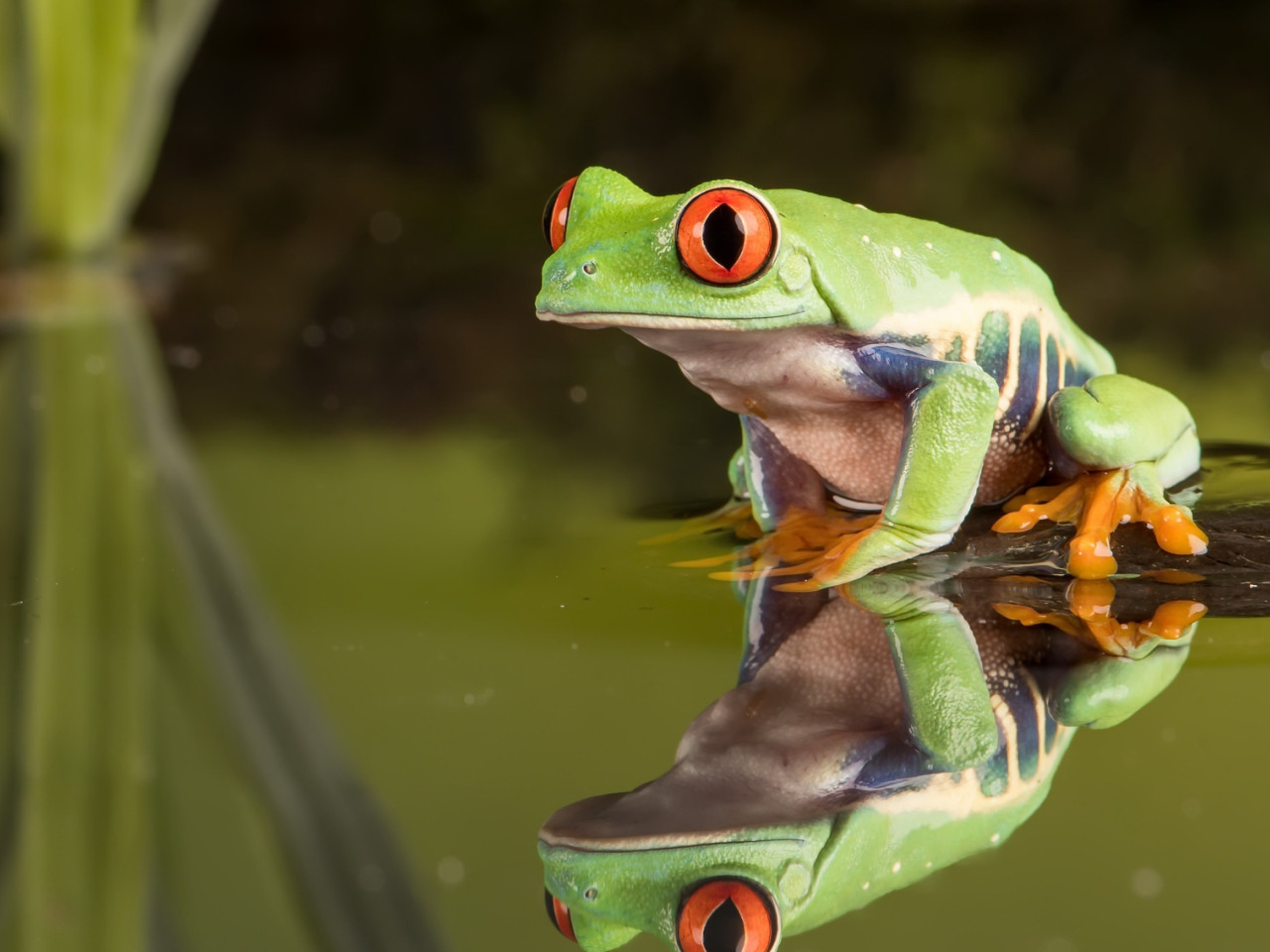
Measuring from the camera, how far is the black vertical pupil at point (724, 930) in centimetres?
78

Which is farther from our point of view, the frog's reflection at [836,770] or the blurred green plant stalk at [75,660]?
the blurred green plant stalk at [75,660]

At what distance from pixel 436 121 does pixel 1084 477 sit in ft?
16.7

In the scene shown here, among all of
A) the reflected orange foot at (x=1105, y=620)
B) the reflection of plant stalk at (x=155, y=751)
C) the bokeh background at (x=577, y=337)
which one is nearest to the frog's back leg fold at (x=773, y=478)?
the bokeh background at (x=577, y=337)

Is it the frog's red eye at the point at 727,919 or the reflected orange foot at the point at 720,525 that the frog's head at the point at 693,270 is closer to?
the reflected orange foot at the point at 720,525

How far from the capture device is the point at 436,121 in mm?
6223

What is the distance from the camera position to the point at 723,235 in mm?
1268

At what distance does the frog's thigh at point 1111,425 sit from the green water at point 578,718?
258mm

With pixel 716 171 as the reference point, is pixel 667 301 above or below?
above

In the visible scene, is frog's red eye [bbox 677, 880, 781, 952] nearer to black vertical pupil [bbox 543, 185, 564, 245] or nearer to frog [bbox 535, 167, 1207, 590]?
frog [bbox 535, 167, 1207, 590]

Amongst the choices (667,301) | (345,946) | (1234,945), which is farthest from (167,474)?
(1234,945)

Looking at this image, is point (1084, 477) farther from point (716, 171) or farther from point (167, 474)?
point (716, 171)

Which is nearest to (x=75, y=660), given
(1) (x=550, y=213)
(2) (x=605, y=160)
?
(1) (x=550, y=213)

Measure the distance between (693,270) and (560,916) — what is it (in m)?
0.62

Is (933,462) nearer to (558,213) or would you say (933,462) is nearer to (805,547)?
(805,547)
